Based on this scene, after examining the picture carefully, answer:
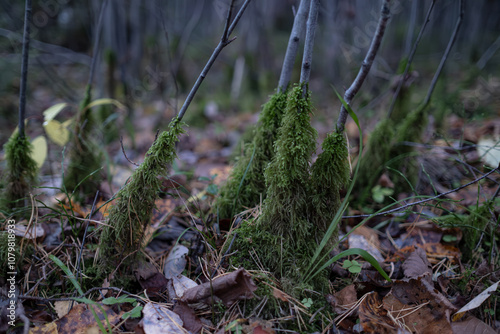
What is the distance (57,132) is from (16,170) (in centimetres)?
53

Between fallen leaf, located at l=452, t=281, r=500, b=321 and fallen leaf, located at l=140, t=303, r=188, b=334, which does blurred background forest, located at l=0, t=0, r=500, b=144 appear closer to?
fallen leaf, located at l=452, t=281, r=500, b=321

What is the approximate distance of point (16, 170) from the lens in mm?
1838

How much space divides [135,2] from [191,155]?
4267 mm

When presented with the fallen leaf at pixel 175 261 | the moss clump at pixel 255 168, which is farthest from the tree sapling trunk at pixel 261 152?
the fallen leaf at pixel 175 261

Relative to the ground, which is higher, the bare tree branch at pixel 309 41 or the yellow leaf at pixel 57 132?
the bare tree branch at pixel 309 41

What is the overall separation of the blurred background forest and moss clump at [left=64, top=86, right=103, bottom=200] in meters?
1.63

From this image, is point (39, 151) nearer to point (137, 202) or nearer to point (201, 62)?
point (137, 202)

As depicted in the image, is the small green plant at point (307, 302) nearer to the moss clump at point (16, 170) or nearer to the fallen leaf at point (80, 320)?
the fallen leaf at point (80, 320)

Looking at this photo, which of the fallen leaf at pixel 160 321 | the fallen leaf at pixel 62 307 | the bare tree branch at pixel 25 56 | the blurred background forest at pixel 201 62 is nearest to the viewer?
the fallen leaf at pixel 160 321

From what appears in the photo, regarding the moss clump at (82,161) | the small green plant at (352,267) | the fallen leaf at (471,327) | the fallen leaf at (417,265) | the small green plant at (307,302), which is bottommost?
the fallen leaf at (471,327)

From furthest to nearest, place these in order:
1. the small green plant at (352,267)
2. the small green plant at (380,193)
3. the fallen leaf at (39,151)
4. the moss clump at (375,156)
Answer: the moss clump at (375,156)
the small green plant at (380,193)
the fallen leaf at (39,151)
the small green plant at (352,267)

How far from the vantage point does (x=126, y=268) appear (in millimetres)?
1521

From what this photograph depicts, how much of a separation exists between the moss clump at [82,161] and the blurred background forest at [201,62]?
1630 mm

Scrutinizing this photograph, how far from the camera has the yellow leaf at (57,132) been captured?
2.22 meters
